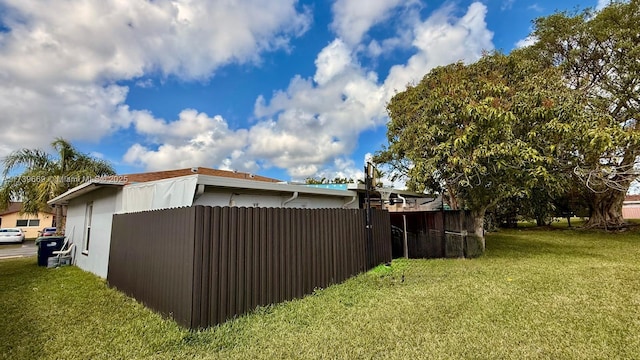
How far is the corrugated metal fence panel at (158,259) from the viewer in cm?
395

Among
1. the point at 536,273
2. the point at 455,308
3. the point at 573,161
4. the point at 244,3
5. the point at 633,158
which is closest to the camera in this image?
the point at 455,308

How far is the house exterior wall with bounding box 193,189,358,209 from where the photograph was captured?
676 centimetres

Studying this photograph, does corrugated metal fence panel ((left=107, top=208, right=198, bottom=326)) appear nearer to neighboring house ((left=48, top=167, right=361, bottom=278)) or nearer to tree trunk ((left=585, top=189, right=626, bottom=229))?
neighboring house ((left=48, top=167, right=361, bottom=278))

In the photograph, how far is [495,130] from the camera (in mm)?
7961

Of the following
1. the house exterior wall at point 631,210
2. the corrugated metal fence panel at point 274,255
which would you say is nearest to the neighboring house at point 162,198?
the corrugated metal fence panel at point 274,255

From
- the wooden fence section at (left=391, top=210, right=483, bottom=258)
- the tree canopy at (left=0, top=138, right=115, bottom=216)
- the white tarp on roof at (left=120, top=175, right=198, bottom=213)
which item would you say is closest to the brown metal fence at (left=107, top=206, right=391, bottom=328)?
the white tarp on roof at (left=120, top=175, right=198, bottom=213)

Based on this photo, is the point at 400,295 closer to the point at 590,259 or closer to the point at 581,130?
the point at 581,130

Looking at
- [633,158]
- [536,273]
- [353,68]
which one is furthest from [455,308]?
[633,158]

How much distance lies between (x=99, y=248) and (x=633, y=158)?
18.2 m

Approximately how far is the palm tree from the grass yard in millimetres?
9927

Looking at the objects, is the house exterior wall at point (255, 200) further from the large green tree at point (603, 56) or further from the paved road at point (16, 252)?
the paved road at point (16, 252)

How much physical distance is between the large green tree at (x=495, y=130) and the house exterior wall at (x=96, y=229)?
8.46m

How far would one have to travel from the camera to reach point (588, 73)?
525 inches

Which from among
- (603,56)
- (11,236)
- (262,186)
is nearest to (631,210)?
(603,56)
